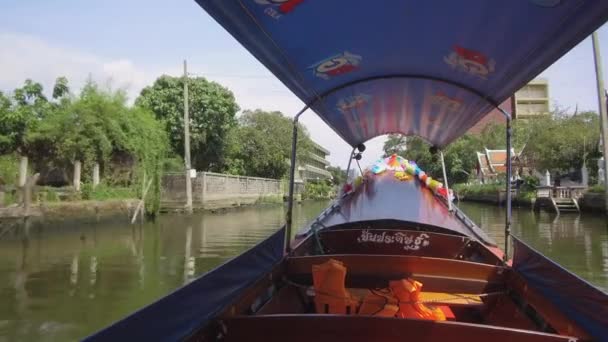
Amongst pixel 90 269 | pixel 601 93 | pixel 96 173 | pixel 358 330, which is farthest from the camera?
pixel 96 173

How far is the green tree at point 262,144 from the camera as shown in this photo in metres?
32.9

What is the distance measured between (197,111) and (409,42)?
2325 cm

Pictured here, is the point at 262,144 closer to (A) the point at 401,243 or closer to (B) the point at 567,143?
(B) the point at 567,143

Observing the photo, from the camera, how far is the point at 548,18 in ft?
6.64

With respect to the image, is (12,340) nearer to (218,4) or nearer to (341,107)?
(341,107)

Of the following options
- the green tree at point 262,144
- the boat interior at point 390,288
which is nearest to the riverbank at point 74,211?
the boat interior at point 390,288

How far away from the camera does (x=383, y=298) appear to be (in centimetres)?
290

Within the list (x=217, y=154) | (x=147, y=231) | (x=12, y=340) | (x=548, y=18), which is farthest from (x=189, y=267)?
(x=217, y=154)

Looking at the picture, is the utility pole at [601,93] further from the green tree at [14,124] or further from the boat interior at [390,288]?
the green tree at [14,124]

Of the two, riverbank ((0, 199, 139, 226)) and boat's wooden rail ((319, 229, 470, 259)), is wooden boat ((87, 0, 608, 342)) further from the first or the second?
riverbank ((0, 199, 139, 226))

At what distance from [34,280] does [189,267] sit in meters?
2.18

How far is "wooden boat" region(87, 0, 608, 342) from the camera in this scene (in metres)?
1.90

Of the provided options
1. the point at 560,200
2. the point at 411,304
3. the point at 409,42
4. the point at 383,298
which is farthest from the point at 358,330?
the point at 560,200

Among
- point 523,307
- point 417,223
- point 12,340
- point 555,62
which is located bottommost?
point 12,340
